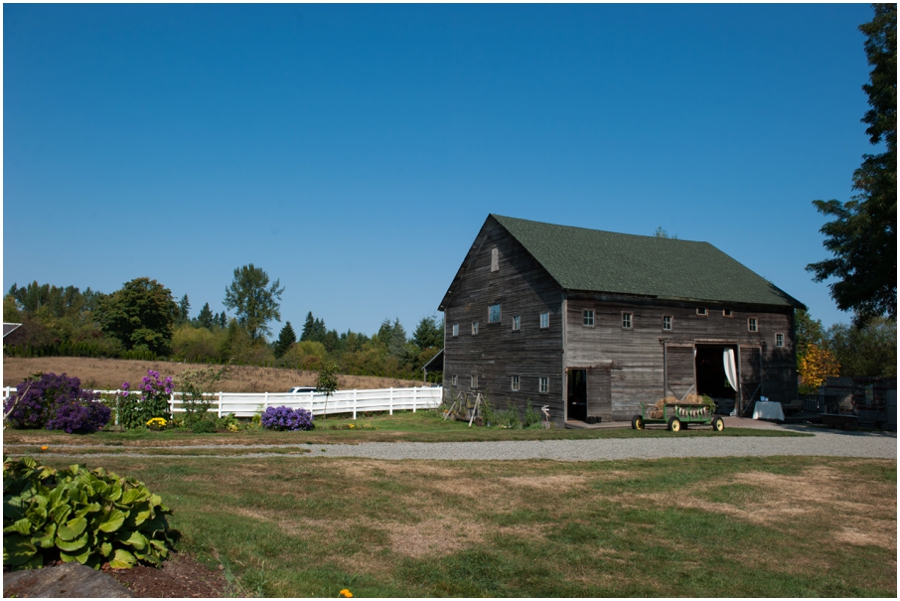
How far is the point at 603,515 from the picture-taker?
9.29 meters

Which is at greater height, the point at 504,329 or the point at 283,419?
the point at 504,329

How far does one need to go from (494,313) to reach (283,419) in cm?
1312

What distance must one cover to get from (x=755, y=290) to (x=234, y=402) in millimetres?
25323

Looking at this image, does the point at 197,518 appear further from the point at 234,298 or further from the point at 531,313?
the point at 234,298

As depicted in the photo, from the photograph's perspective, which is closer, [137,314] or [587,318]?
[587,318]

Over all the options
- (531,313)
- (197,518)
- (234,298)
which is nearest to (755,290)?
(531,313)

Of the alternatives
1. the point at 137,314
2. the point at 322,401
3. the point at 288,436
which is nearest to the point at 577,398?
the point at 322,401

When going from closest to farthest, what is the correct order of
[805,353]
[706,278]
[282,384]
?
1. [706,278]
2. [282,384]
3. [805,353]

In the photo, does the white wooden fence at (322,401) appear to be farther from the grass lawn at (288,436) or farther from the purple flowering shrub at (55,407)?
the grass lawn at (288,436)

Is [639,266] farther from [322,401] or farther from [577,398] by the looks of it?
[322,401]

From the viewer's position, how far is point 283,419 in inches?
846

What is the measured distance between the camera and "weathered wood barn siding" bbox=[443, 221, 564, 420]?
27.1m

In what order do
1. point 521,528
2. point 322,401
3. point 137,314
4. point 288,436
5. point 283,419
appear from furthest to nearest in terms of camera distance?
point 137,314 < point 322,401 < point 283,419 < point 288,436 < point 521,528

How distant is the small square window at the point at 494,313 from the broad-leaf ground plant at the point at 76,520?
25810 millimetres
